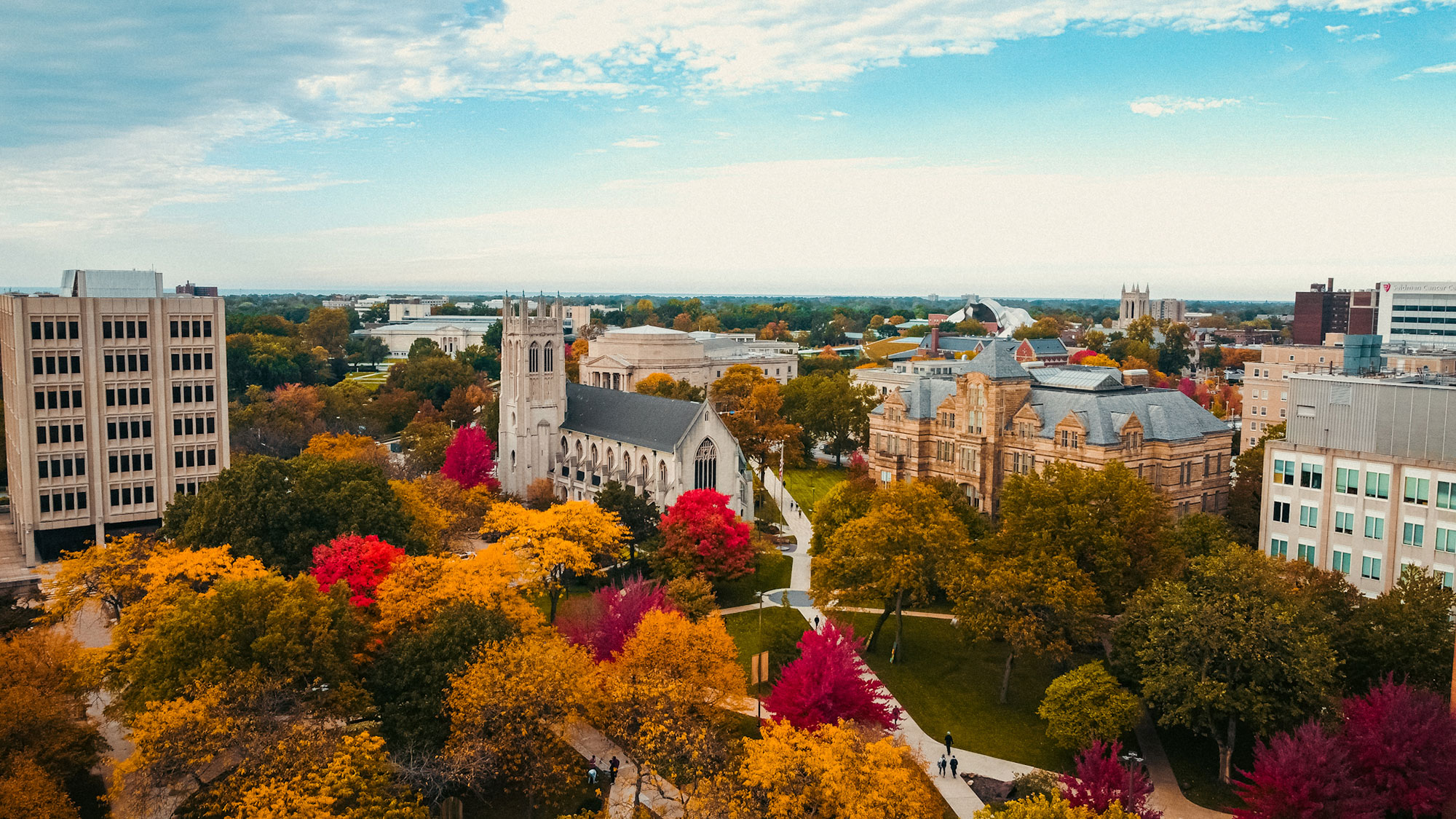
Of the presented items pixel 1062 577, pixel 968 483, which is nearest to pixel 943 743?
pixel 1062 577

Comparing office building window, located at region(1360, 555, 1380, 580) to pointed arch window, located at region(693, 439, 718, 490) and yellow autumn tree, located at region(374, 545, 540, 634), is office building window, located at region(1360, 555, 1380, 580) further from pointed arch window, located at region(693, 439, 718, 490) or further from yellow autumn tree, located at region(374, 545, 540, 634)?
yellow autumn tree, located at region(374, 545, 540, 634)

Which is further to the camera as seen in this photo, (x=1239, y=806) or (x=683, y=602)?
(x=683, y=602)

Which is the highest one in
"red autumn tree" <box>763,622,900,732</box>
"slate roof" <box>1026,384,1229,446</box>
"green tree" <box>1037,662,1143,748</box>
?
"slate roof" <box>1026,384,1229,446</box>

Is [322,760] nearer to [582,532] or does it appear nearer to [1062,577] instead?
[582,532]

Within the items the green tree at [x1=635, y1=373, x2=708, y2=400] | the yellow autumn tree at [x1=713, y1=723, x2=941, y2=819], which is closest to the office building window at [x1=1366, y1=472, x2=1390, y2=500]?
the yellow autumn tree at [x1=713, y1=723, x2=941, y2=819]

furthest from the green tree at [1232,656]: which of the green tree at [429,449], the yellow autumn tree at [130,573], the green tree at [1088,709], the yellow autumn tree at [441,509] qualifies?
the green tree at [429,449]

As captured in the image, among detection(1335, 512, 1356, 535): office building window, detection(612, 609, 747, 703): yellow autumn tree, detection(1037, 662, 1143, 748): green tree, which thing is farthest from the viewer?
detection(1335, 512, 1356, 535): office building window
